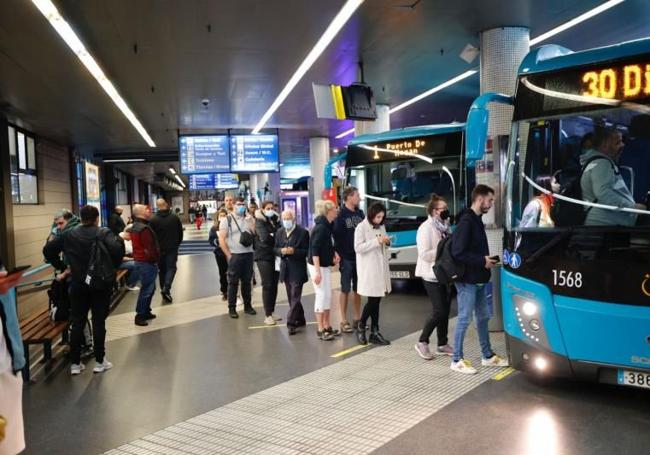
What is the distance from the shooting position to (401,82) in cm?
1149

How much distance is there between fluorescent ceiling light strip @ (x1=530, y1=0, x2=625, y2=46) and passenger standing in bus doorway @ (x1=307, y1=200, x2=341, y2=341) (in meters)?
4.78

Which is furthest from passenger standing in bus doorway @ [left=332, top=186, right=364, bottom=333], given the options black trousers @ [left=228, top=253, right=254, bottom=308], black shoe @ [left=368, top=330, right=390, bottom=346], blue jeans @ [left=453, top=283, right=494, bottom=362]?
black trousers @ [left=228, top=253, right=254, bottom=308]

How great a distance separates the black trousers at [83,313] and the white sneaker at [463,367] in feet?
11.9

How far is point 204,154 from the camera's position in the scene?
50.8 feet

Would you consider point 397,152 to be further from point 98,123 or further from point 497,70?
point 98,123

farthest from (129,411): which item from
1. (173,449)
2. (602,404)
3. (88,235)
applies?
(602,404)

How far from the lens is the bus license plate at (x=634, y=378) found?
3.86 meters

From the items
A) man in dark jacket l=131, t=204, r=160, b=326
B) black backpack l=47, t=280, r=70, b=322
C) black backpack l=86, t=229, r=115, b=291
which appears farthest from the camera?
man in dark jacket l=131, t=204, r=160, b=326

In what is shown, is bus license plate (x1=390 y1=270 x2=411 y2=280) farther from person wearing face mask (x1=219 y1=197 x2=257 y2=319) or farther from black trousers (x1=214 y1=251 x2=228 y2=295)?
black trousers (x1=214 y1=251 x2=228 y2=295)

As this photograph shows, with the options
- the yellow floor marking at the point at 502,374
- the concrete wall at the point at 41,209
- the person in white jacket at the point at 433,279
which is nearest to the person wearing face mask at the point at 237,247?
the person in white jacket at the point at 433,279

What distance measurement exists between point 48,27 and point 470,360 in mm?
6546

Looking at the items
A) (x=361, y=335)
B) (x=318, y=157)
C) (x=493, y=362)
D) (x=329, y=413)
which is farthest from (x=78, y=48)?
(x=318, y=157)

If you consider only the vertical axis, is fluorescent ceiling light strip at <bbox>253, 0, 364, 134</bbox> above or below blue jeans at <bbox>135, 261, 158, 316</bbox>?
above

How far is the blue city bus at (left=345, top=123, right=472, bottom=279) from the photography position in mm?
9398
